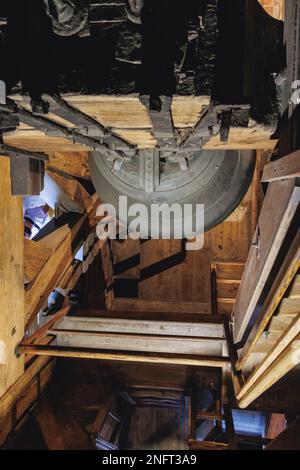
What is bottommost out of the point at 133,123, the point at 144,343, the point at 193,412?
the point at 193,412

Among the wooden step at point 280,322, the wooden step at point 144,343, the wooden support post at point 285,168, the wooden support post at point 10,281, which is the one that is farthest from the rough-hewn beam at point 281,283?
the wooden support post at point 10,281

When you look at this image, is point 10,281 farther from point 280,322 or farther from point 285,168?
point 285,168

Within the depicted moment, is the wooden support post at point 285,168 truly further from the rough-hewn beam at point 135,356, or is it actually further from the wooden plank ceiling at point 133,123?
the rough-hewn beam at point 135,356

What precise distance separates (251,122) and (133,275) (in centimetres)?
518

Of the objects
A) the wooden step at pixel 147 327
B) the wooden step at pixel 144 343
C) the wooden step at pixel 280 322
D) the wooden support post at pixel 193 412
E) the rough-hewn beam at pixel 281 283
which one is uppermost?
the rough-hewn beam at pixel 281 283

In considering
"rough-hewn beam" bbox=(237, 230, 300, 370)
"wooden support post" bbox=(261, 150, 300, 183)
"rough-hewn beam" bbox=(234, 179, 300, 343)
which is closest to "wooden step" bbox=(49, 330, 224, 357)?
"rough-hewn beam" bbox=(234, 179, 300, 343)

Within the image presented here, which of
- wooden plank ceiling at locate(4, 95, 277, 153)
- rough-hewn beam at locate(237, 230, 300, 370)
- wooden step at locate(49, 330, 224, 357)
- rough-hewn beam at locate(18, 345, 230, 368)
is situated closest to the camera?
wooden plank ceiling at locate(4, 95, 277, 153)

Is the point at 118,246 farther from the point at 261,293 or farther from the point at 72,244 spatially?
the point at 261,293

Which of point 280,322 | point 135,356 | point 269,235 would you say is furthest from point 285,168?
point 135,356

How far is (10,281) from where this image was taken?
2676mm

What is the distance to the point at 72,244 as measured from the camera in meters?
3.94

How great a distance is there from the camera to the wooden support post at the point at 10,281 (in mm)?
2541

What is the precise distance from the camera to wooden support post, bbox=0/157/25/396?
254cm

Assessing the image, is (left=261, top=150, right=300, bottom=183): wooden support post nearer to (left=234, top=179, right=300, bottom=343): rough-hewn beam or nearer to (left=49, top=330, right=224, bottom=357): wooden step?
(left=234, top=179, right=300, bottom=343): rough-hewn beam
